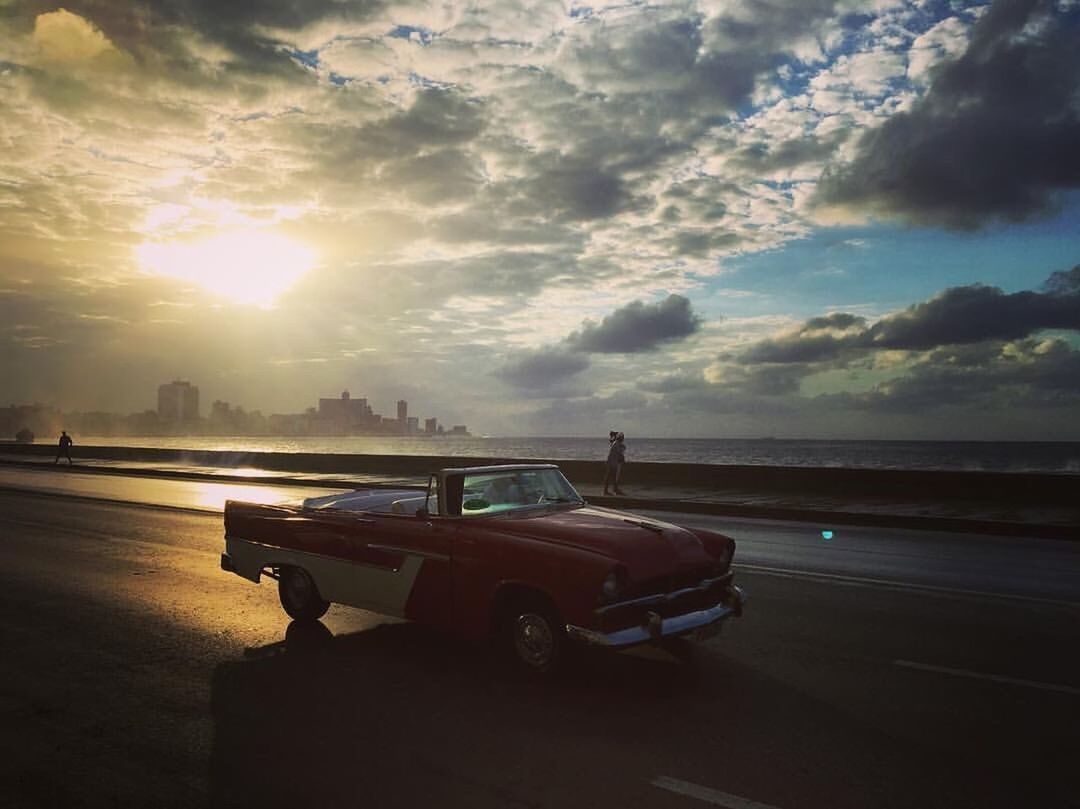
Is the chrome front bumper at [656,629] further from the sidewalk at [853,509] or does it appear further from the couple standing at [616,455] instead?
the couple standing at [616,455]

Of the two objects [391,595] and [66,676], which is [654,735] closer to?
[391,595]

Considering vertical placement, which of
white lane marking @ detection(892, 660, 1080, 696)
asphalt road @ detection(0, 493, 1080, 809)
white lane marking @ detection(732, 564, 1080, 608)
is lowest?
asphalt road @ detection(0, 493, 1080, 809)

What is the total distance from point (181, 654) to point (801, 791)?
4.86 metres

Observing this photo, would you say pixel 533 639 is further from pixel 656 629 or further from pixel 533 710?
pixel 656 629

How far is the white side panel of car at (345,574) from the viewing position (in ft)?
22.0

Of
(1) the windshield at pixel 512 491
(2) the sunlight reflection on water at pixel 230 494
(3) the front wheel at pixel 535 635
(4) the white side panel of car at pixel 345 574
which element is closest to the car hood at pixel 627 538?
(1) the windshield at pixel 512 491

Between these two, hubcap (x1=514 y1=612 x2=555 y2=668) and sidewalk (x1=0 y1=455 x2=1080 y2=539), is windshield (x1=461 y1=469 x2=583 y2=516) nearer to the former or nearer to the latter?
hubcap (x1=514 y1=612 x2=555 y2=668)

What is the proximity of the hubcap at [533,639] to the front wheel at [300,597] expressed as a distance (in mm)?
2477

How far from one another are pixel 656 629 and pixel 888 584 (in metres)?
5.32

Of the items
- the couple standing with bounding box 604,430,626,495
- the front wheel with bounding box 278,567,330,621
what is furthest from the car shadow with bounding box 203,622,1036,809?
the couple standing with bounding box 604,430,626,495

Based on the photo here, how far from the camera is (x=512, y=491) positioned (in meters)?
6.93

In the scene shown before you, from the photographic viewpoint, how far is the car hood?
5688mm

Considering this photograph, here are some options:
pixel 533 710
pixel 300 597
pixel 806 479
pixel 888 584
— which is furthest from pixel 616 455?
pixel 533 710

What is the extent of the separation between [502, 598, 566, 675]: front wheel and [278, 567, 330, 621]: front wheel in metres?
2.41
